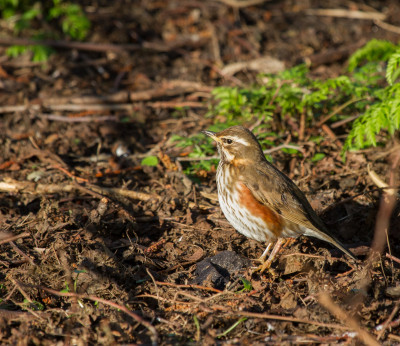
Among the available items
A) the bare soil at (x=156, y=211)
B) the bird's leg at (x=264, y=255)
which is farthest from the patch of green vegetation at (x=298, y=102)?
the bird's leg at (x=264, y=255)

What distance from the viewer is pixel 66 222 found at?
5.78 m

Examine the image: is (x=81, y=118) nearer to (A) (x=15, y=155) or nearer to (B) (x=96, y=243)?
(A) (x=15, y=155)

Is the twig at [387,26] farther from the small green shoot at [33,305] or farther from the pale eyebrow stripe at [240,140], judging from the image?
the small green shoot at [33,305]

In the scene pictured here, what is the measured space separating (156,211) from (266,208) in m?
1.48

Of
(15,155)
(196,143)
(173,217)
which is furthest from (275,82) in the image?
(15,155)

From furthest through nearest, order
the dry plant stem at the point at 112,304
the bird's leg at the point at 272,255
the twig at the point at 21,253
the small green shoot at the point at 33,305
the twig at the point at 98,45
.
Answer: the twig at the point at 98,45 → the bird's leg at the point at 272,255 → the twig at the point at 21,253 → the small green shoot at the point at 33,305 → the dry plant stem at the point at 112,304

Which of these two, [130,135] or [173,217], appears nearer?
[173,217]

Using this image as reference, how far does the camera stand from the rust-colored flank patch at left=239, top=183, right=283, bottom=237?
564cm

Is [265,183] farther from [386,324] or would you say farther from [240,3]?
[240,3]

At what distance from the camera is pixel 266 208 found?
5688 millimetres

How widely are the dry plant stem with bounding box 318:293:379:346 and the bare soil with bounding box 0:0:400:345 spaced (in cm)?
2

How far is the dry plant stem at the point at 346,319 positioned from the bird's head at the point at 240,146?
78.2 inches

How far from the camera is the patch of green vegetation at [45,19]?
10.3 metres

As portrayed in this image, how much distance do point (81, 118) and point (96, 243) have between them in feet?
11.8
